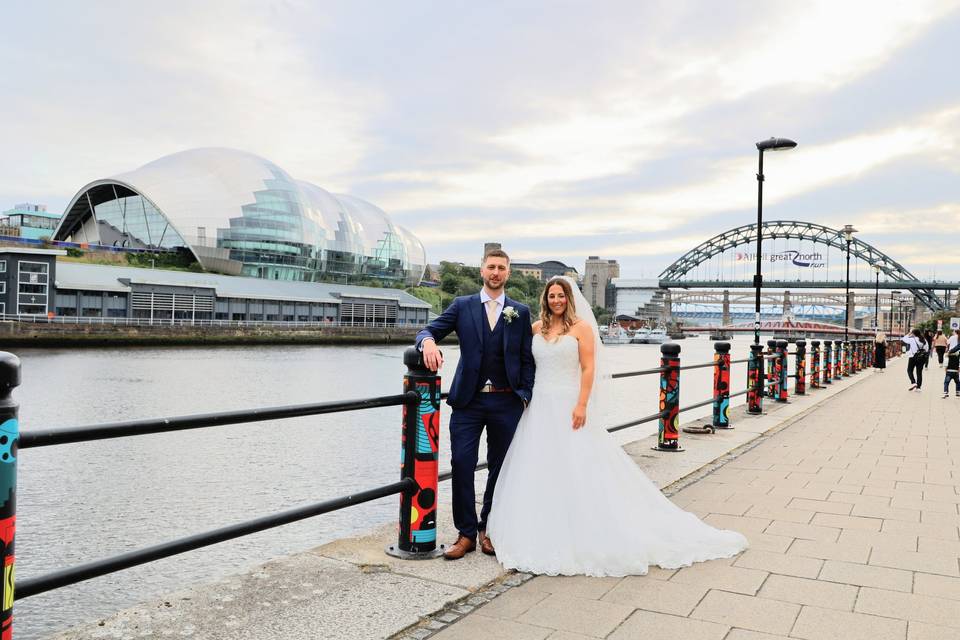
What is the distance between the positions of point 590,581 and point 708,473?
3791mm

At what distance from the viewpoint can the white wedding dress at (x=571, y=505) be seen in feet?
14.9

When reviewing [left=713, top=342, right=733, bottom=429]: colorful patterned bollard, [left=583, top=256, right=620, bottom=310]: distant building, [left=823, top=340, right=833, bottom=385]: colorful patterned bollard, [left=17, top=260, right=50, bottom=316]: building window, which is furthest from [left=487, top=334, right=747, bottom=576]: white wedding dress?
[left=583, top=256, right=620, bottom=310]: distant building

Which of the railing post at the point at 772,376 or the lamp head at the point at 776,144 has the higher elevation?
the lamp head at the point at 776,144

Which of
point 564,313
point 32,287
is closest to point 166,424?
point 564,313

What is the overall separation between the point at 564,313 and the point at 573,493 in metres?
1.10

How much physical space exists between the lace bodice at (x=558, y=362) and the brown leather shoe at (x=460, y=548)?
1.02 meters

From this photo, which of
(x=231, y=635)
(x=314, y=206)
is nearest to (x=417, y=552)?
(x=231, y=635)

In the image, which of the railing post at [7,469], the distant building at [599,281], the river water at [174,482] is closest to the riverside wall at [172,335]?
the river water at [174,482]


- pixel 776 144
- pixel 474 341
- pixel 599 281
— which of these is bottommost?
pixel 474 341

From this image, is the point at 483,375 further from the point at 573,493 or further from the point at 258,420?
the point at 258,420

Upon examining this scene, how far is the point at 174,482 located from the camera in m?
11.7

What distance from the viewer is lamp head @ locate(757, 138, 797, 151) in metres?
17.1

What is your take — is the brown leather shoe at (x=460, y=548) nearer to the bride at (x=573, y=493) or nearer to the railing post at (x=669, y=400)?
the bride at (x=573, y=493)

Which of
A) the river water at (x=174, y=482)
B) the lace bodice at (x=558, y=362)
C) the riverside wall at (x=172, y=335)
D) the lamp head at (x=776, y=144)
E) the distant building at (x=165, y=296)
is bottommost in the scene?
the river water at (x=174, y=482)
